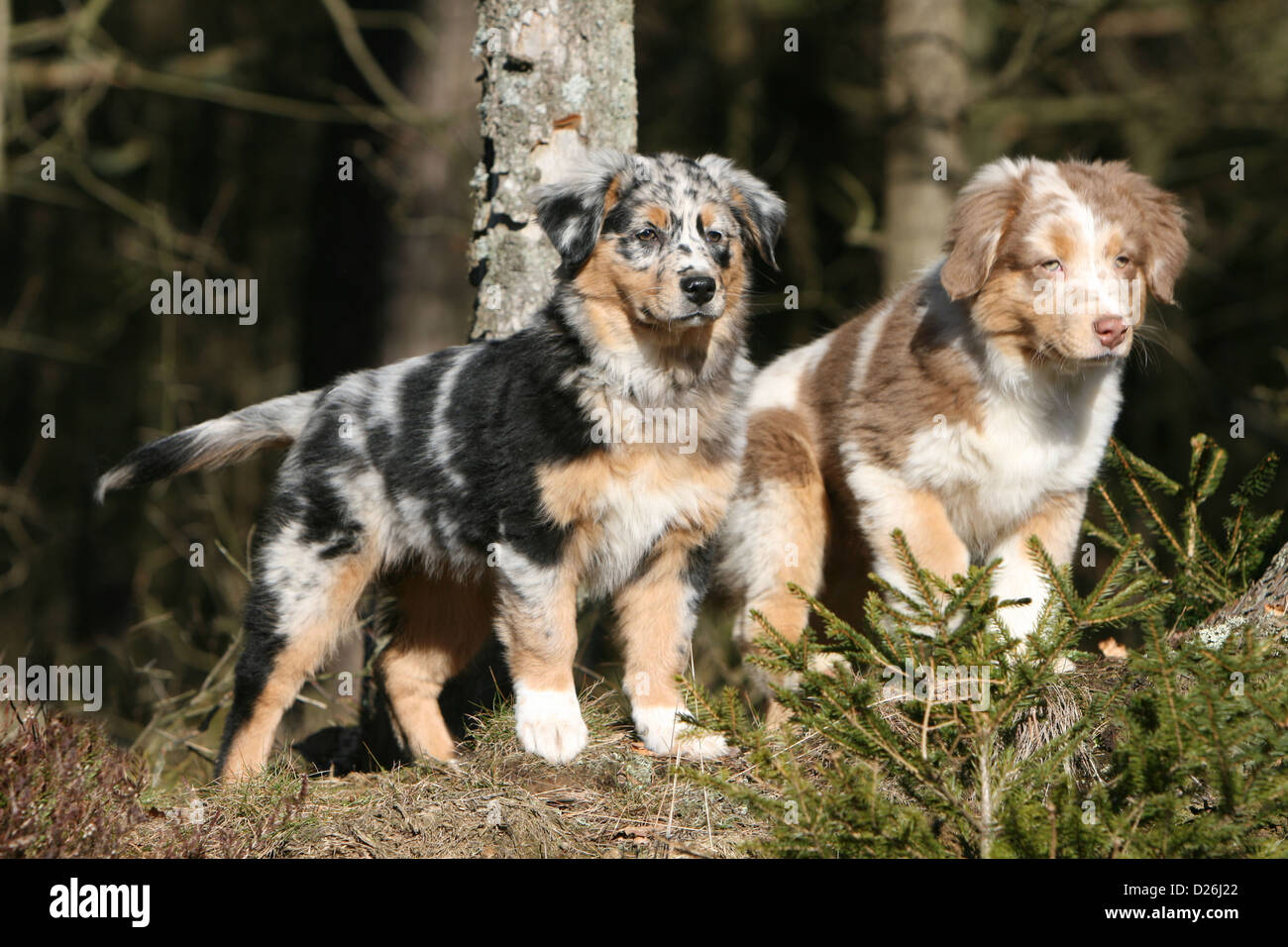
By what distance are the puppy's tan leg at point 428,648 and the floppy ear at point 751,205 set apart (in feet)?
6.98

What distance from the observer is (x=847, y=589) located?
6902 millimetres

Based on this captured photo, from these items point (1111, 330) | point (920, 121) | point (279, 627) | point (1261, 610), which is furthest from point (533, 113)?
point (920, 121)

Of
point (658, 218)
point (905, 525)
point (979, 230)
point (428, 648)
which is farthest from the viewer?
point (428, 648)

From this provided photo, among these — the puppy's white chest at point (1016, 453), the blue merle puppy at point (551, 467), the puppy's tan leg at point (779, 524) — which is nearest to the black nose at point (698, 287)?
the blue merle puppy at point (551, 467)

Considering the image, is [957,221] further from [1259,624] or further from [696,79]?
[696,79]

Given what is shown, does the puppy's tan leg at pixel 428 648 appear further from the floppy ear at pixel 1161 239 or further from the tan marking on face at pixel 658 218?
the floppy ear at pixel 1161 239

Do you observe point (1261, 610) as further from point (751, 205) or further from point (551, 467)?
point (551, 467)

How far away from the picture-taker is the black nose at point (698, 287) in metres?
5.25

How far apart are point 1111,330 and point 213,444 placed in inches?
161

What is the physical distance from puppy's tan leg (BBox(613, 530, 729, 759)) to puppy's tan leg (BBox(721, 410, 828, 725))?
0.90 meters

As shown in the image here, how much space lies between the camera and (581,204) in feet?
18.3

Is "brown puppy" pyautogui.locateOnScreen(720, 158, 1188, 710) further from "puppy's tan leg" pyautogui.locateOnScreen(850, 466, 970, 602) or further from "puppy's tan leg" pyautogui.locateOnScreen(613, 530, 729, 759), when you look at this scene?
"puppy's tan leg" pyautogui.locateOnScreen(613, 530, 729, 759)
